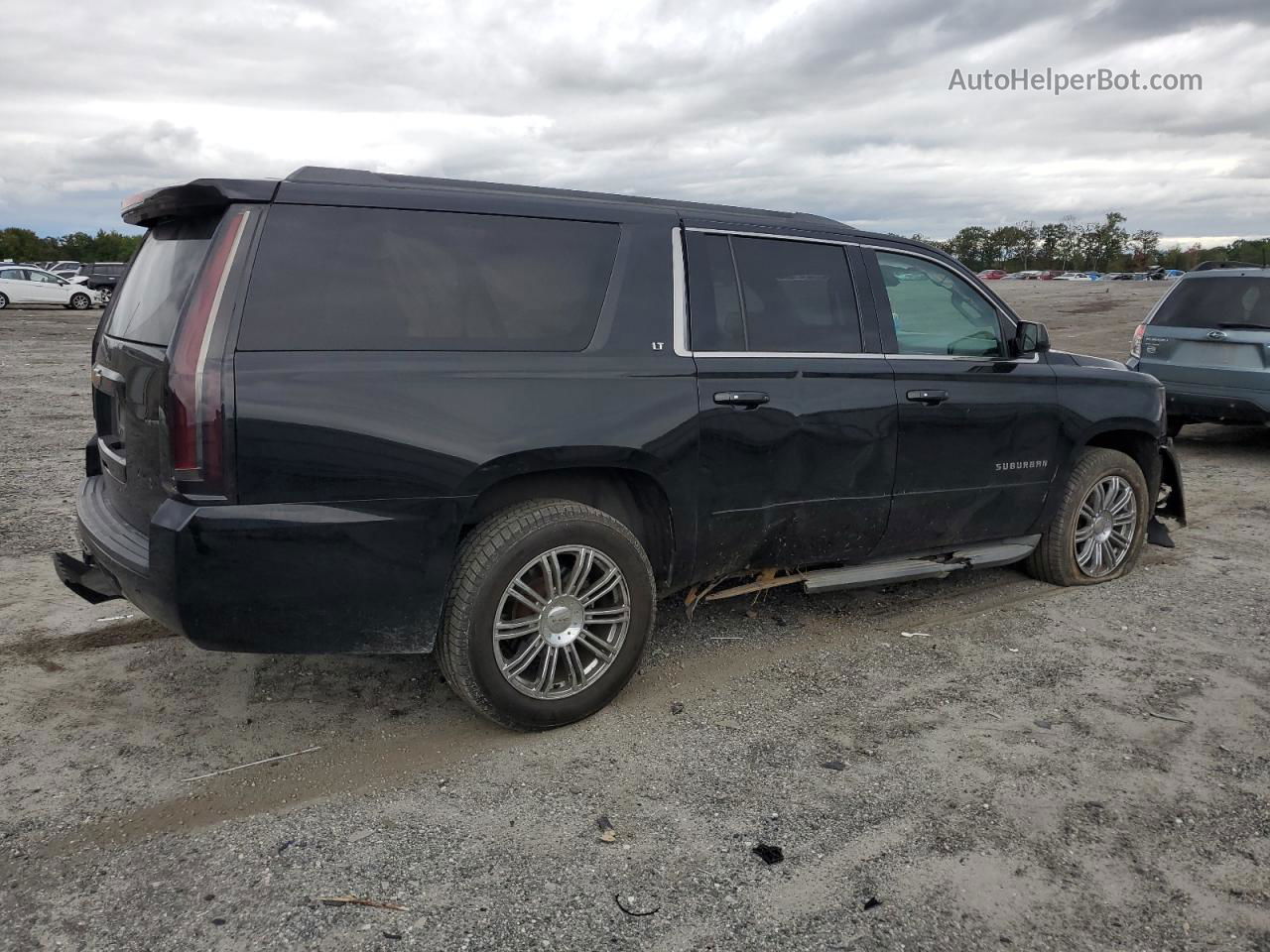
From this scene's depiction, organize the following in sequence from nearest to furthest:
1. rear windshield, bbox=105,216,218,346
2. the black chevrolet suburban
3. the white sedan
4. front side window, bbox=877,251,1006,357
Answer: the black chevrolet suburban → rear windshield, bbox=105,216,218,346 → front side window, bbox=877,251,1006,357 → the white sedan

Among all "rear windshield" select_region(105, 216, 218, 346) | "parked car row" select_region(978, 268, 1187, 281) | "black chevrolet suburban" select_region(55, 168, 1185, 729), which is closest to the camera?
"black chevrolet suburban" select_region(55, 168, 1185, 729)

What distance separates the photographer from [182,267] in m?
3.42

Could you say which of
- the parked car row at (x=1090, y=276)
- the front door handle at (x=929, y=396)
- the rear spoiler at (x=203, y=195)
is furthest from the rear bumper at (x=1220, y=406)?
the parked car row at (x=1090, y=276)

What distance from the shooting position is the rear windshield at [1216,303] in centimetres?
924

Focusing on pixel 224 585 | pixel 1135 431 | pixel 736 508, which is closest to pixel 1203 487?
pixel 1135 431

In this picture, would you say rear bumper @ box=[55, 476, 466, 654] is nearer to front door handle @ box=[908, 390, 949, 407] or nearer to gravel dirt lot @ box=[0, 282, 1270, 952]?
gravel dirt lot @ box=[0, 282, 1270, 952]

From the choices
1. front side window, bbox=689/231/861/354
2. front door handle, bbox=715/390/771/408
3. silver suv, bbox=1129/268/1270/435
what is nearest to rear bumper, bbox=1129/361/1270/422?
silver suv, bbox=1129/268/1270/435

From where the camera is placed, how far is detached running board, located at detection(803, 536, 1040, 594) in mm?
4707

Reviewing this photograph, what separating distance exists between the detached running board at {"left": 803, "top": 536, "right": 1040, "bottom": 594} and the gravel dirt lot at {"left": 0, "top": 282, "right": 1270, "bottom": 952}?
0.92ft

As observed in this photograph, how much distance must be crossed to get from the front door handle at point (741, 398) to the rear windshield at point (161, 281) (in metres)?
1.94

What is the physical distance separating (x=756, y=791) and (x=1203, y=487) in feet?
21.7

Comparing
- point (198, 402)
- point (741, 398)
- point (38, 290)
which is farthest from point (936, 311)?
point (38, 290)

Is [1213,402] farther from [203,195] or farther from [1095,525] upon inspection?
[203,195]

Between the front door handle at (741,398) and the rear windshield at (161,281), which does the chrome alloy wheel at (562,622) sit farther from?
the rear windshield at (161,281)
